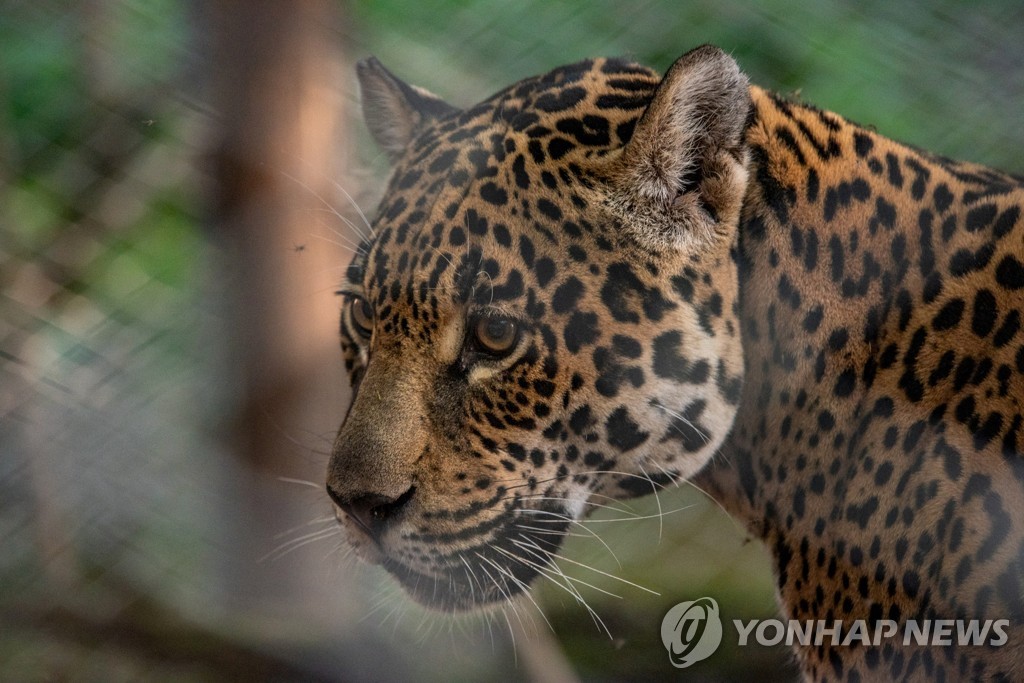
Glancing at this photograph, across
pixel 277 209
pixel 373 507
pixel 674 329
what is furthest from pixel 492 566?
pixel 277 209

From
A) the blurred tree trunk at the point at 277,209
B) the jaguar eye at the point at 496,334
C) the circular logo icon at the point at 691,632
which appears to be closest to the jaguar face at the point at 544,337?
the jaguar eye at the point at 496,334

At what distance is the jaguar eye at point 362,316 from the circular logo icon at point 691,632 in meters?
1.14

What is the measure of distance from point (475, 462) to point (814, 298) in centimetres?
76

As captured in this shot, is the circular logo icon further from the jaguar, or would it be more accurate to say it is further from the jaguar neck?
the jaguar neck

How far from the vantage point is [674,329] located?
6.87 ft

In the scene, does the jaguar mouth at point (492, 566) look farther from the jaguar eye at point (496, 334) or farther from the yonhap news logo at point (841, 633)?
the yonhap news logo at point (841, 633)

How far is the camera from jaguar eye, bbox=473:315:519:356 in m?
2.08

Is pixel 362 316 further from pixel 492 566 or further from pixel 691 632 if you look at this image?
pixel 691 632

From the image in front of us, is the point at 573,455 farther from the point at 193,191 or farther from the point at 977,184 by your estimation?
the point at 193,191

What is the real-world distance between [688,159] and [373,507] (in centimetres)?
95

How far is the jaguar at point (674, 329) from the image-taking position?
199cm

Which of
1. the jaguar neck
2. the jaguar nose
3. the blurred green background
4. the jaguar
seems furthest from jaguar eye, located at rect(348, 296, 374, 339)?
the jaguar neck

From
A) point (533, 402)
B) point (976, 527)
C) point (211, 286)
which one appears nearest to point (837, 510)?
point (976, 527)

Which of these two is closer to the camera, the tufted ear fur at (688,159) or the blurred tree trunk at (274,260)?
the tufted ear fur at (688,159)
